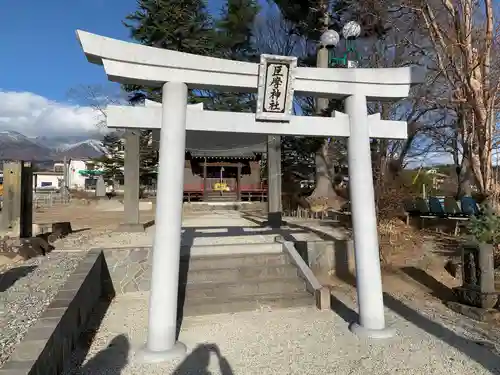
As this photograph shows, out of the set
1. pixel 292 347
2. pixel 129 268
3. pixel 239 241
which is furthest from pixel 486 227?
pixel 129 268

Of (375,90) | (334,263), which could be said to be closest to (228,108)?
(334,263)

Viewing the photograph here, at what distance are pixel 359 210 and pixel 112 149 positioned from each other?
84.2ft

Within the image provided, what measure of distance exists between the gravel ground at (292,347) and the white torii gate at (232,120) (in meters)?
0.28

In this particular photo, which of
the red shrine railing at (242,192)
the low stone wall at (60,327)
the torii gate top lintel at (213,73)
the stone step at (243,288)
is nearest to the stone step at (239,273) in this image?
the stone step at (243,288)

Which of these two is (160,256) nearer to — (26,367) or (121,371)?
(121,371)

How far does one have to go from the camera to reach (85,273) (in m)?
5.33

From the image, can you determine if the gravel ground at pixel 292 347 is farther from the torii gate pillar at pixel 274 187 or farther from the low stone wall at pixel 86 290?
the torii gate pillar at pixel 274 187

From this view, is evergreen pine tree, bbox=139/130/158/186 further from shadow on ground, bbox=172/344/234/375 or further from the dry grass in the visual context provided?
shadow on ground, bbox=172/344/234/375

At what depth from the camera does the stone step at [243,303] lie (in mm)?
5715

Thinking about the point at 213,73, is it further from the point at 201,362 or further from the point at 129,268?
the point at 129,268

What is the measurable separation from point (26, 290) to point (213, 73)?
3636 millimetres

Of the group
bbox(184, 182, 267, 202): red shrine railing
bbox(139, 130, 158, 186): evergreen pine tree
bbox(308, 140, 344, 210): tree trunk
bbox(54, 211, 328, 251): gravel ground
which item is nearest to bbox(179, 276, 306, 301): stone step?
bbox(54, 211, 328, 251): gravel ground

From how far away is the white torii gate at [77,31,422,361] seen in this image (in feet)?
14.3

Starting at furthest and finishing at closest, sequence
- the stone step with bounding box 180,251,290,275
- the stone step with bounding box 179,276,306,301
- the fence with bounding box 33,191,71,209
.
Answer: the fence with bounding box 33,191,71,209
the stone step with bounding box 180,251,290,275
the stone step with bounding box 179,276,306,301
